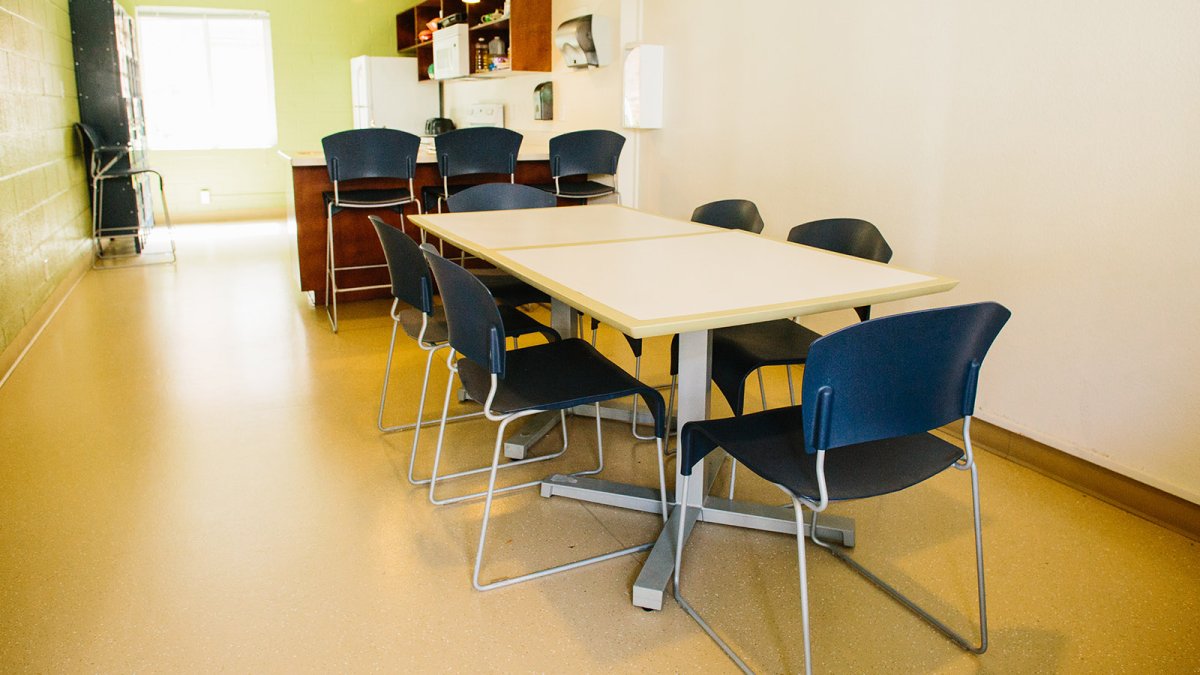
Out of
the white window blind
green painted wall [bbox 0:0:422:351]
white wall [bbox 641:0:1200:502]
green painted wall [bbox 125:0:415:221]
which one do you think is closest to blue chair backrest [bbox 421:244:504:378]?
white wall [bbox 641:0:1200:502]

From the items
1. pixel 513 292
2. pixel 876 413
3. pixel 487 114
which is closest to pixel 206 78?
pixel 487 114

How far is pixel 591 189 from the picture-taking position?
15.5 feet

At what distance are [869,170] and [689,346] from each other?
1635 millimetres

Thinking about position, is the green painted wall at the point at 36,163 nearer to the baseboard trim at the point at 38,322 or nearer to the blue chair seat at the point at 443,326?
the baseboard trim at the point at 38,322

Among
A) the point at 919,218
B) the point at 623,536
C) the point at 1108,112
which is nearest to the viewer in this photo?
the point at 623,536

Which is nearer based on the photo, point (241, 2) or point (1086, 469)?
point (1086, 469)

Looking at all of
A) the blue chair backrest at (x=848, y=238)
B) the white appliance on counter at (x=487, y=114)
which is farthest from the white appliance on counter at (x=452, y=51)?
the blue chair backrest at (x=848, y=238)

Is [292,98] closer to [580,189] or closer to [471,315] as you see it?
[580,189]

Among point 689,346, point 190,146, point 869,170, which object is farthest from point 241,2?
point 689,346

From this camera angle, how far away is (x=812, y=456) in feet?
5.56

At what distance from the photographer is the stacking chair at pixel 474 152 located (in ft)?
14.4

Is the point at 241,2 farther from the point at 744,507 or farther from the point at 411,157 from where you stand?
the point at 744,507

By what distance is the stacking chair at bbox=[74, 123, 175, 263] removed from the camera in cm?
584

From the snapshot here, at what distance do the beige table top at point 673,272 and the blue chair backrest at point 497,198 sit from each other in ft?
1.37
